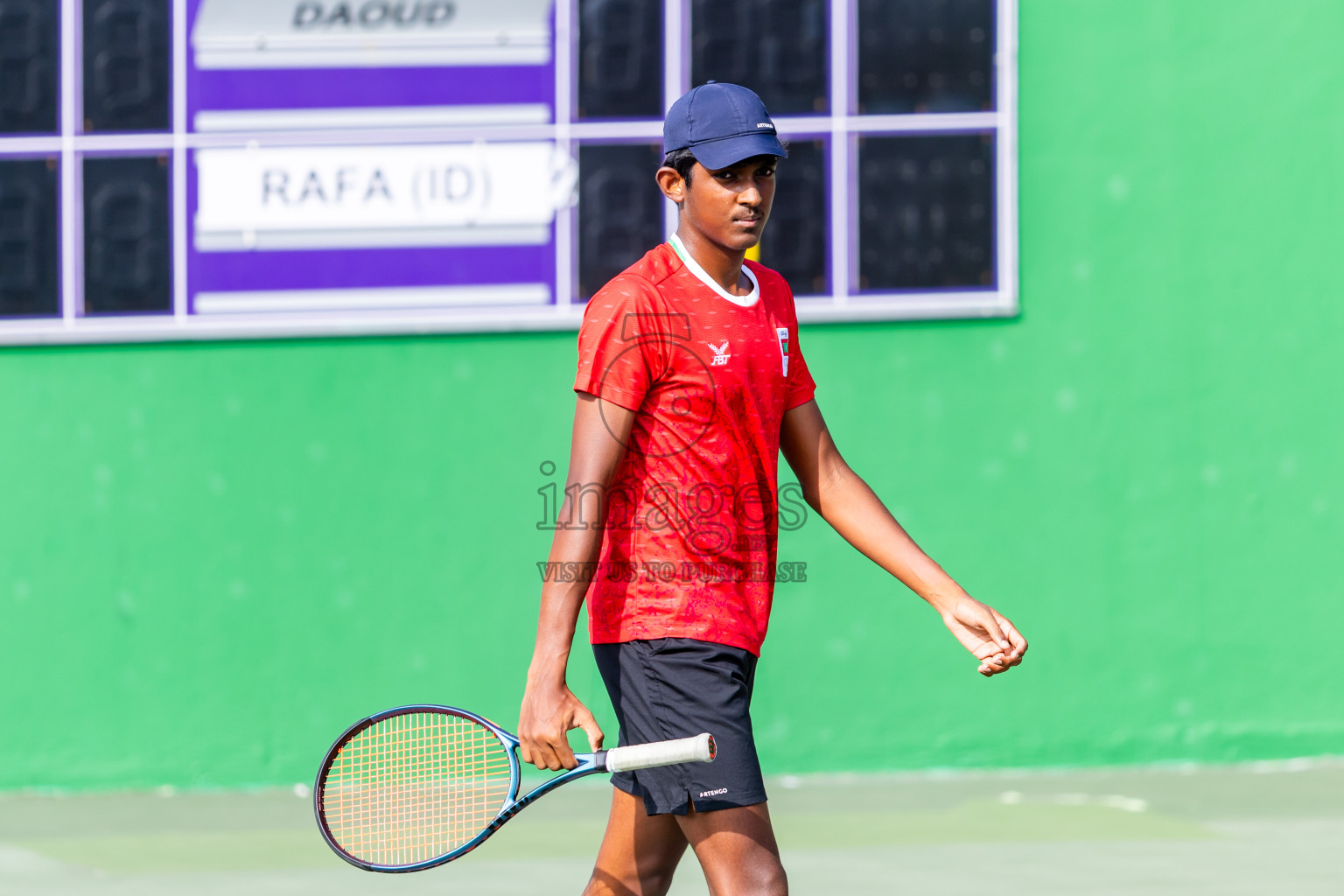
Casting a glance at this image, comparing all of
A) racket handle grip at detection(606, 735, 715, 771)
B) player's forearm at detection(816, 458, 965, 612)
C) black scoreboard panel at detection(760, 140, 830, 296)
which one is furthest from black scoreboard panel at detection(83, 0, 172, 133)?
racket handle grip at detection(606, 735, 715, 771)

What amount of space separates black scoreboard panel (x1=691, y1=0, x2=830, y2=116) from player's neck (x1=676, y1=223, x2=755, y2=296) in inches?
140

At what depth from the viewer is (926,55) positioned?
21.5ft

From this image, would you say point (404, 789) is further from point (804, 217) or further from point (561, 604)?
point (804, 217)

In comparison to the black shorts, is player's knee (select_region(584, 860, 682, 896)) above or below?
below

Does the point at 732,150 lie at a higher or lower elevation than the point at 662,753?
higher

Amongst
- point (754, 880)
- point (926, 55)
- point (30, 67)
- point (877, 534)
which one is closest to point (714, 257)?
point (877, 534)

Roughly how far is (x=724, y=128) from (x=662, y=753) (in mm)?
1246

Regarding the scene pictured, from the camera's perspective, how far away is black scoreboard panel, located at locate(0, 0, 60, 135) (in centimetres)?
655

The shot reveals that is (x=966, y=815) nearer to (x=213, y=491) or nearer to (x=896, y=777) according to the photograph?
(x=896, y=777)

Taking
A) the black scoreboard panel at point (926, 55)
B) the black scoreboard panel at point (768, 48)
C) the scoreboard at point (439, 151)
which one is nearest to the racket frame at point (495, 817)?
the scoreboard at point (439, 151)

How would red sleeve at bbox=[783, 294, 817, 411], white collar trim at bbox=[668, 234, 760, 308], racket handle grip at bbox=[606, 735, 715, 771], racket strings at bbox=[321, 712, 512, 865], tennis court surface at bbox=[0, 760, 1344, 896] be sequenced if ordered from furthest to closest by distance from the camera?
tennis court surface at bbox=[0, 760, 1344, 896] → racket strings at bbox=[321, 712, 512, 865] → red sleeve at bbox=[783, 294, 817, 411] → white collar trim at bbox=[668, 234, 760, 308] → racket handle grip at bbox=[606, 735, 715, 771]

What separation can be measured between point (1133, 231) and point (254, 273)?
383cm

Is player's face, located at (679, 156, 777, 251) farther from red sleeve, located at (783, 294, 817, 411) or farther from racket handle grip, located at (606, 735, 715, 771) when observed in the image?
racket handle grip, located at (606, 735, 715, 771)

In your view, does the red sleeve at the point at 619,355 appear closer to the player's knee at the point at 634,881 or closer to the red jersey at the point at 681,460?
the red jersey at the point at 681,460
